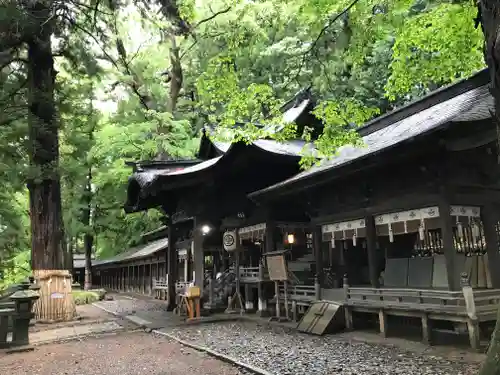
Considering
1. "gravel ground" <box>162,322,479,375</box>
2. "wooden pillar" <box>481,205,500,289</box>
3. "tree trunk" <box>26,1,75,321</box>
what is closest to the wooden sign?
"gravel ground" <box>162,322,479,375</box>

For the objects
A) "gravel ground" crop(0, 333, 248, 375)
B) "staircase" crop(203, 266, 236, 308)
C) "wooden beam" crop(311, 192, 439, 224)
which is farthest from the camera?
"staircase" crop(203, 266, 236, 308)

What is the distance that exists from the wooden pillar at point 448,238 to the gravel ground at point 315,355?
1820 mm

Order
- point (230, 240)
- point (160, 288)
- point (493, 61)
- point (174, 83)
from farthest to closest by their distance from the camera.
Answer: point (174, 83)
point (160, 288)
point (230, 240)
point (493, 61)

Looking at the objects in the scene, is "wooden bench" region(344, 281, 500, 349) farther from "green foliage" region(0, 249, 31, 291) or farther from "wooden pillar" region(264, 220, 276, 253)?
"green foliage" region(0, 249, 31, 291)

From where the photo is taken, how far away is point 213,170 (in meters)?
13.4

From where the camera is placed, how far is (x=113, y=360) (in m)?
7.79

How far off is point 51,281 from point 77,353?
464 cm

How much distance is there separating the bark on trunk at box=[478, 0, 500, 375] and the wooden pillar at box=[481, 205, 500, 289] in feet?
17.7

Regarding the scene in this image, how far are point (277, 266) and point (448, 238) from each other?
4951 millimetres

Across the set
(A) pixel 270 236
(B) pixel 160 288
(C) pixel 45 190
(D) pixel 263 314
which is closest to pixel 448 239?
(A) pixel 270 236

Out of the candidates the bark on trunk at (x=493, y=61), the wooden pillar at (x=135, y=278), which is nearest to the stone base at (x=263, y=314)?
the bark on trunk at (x=493, y=61)

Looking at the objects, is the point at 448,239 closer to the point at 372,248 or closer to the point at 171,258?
the point at 372,248

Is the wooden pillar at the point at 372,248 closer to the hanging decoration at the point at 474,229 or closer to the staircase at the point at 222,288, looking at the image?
the hanging decoration at the point at 474,229

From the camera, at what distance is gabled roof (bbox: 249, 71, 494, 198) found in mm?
7891
